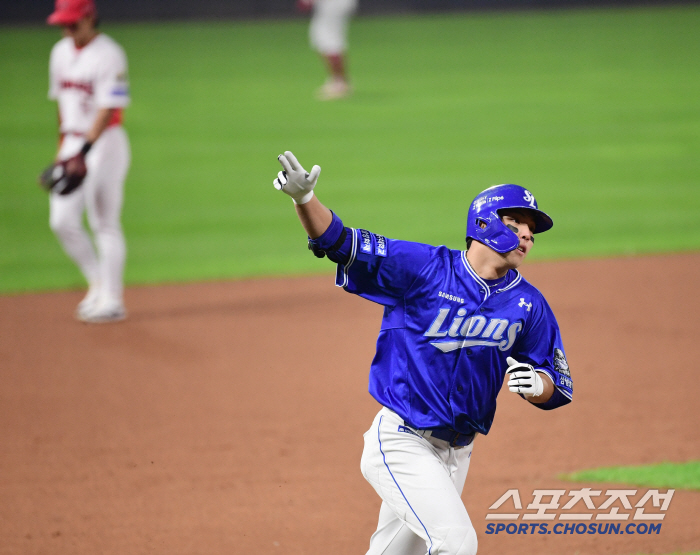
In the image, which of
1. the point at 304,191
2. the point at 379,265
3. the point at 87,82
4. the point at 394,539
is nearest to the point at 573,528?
the point at 394,539

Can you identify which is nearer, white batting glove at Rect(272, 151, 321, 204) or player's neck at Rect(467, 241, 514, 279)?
white batting glove at Rect(272, 151, 321, 204)

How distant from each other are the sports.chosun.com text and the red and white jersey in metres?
4.37

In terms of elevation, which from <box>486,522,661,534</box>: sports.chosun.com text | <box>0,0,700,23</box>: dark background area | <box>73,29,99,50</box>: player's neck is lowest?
<box>0,0,700,23</box>: dark background area

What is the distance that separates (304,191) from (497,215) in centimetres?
75

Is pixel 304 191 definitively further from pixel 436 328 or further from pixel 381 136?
pixel 381 136

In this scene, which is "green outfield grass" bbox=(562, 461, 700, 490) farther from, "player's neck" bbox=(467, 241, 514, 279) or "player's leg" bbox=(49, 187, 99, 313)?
"player's leg" bbox=(49, 187, 99, 313)

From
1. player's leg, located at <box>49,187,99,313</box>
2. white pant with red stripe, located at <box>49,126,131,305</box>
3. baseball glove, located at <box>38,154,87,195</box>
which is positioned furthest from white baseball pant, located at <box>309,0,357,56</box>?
baseball glove, located at <box>38,154,87,195</box>

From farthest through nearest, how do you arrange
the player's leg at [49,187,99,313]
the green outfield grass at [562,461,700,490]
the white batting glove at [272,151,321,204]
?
the player's leg at [49,187,99,313]
the green outfield grass at [562,461,700,490]
the white batting glove at [272,151,321,204]

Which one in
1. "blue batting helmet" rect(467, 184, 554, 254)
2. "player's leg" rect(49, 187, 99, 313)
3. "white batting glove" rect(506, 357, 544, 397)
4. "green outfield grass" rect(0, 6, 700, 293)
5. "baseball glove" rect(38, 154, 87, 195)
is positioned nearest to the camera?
"white batting glove" rect(506, 357, 544, 397)

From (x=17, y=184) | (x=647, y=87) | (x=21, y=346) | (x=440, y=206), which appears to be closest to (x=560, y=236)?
(x=440, y=206)

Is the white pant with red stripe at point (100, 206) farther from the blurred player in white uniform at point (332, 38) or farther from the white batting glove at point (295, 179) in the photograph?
the blurred player in white uniform at point (332, 38)

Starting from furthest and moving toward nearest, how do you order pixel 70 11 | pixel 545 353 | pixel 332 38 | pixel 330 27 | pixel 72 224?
1. pixel 330 27
2. pixel 332 38
3. pixel 72 224
4. pixel 70 11
5. pixel 545 353

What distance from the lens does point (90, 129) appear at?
7441mm

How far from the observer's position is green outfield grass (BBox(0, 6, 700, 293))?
10.6m
